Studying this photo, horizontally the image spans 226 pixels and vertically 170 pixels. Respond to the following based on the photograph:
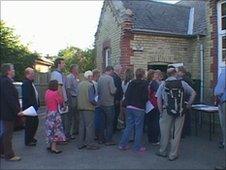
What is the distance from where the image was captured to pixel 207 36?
51.8ft

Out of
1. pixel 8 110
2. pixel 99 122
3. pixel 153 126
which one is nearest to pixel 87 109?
pixel 99 122

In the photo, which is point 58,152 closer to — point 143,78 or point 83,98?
point 83,98

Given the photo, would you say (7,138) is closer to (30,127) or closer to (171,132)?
(30,127)

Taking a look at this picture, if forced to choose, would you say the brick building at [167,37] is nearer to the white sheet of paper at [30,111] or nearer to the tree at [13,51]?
the white sheet of paper at [30,111]

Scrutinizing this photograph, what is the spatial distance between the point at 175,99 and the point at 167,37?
8378 mm

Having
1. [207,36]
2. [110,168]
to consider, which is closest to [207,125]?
[207,36]

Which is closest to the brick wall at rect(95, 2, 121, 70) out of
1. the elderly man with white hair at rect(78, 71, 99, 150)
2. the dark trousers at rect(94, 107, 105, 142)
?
the dark trousers at rect(94, 107, 105, 142)

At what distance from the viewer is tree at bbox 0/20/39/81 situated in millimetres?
25812

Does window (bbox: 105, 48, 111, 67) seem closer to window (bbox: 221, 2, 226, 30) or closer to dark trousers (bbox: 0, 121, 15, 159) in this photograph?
window (bbox: 221, 2, 226, 30)

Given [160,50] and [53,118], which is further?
[160,50]

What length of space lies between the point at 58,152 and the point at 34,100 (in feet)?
5.57

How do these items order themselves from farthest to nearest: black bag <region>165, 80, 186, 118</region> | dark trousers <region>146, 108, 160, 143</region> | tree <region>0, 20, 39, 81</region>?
tree <region>0, 20, 39, 81</region> → dark trousers <region>146, 108, 160, 143</region> → black bag <region>165, 80, 186, 118</region>

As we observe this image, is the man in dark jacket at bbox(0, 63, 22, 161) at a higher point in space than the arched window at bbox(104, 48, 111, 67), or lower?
lower

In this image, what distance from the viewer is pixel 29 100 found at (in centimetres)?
1087
